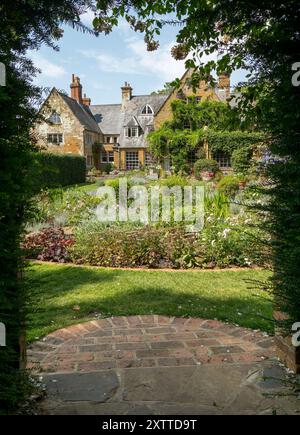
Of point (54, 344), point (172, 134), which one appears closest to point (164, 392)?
point (54, 344)

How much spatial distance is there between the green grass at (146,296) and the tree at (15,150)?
1.48 metres

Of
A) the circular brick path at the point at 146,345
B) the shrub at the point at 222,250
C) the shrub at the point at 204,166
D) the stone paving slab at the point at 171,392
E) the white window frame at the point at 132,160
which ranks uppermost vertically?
the white window frame at the point at 132,160

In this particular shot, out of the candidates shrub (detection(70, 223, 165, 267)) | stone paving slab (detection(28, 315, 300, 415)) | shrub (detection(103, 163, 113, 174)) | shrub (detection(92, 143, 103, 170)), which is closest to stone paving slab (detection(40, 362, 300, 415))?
stone paving slab (detection(28, 315, 300, 415))

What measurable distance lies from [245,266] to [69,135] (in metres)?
34.2

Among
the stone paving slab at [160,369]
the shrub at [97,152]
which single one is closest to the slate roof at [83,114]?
the shrub at [97,152]

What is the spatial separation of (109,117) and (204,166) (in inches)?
778

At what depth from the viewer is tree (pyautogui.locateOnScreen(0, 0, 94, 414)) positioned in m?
2.27

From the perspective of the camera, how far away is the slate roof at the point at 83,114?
127 ft

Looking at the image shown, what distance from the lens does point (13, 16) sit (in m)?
2.43

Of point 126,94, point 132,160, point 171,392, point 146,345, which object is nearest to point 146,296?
point 146,345

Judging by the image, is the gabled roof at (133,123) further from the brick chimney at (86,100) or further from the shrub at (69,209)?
the shrub at (69,209)

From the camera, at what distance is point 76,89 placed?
4241 centimetres

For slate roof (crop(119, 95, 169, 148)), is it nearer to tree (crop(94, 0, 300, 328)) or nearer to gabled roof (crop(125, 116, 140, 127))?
gabled roof (crop(125, 116, 140, 127))

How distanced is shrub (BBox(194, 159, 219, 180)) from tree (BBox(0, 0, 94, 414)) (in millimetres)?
26452
